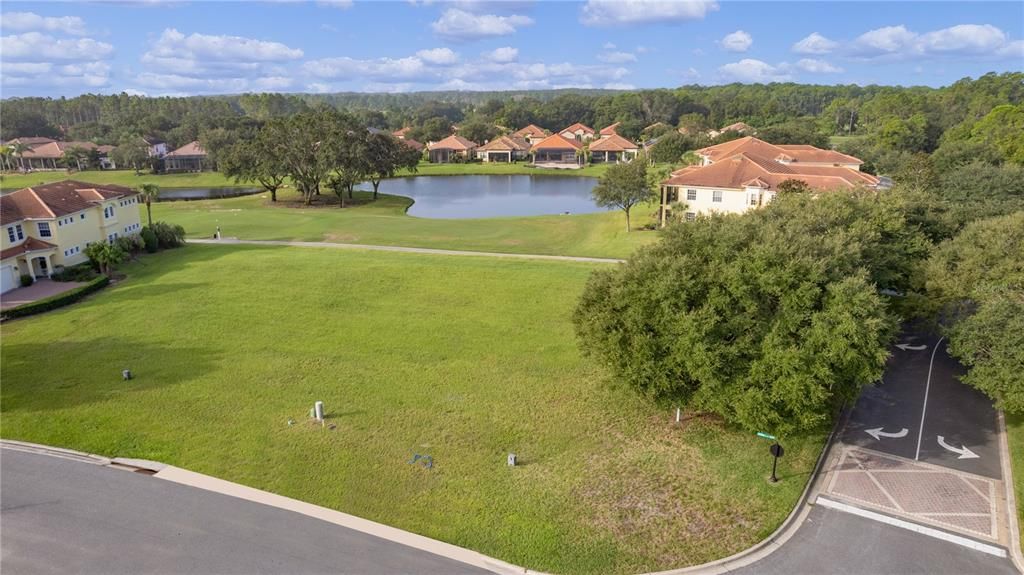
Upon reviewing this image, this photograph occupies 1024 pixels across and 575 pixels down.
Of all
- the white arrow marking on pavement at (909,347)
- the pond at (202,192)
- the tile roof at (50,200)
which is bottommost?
the white arrow marking on pavement at (909,347)

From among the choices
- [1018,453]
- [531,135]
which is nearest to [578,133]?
[531,135]

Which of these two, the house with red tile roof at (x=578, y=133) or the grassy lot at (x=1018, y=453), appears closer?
the grassy lot at (x=1018, y=453)

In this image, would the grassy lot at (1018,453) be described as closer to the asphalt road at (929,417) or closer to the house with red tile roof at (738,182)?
the asphalt road at (929,417)

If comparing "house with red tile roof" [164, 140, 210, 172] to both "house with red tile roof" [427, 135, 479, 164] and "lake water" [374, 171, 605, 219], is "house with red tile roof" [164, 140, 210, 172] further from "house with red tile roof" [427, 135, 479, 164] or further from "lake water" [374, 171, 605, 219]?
"house with red tile roof" [427, 135, 479, 164]

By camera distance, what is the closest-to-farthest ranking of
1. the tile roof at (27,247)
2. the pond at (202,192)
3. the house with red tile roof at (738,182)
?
the tile roof at (27,247), the house with red tile roof at (738,182), the pond at (202,192)

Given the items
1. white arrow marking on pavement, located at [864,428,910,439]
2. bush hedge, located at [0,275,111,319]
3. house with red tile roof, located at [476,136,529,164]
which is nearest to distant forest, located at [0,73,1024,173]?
house with red tile roof, located at [476,136,529,164]

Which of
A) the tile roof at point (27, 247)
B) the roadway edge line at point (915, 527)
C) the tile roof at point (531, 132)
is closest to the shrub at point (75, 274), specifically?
Answer: the tile roof at point (27, 247)

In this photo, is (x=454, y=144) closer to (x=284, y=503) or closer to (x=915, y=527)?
(x=284, y=503)
